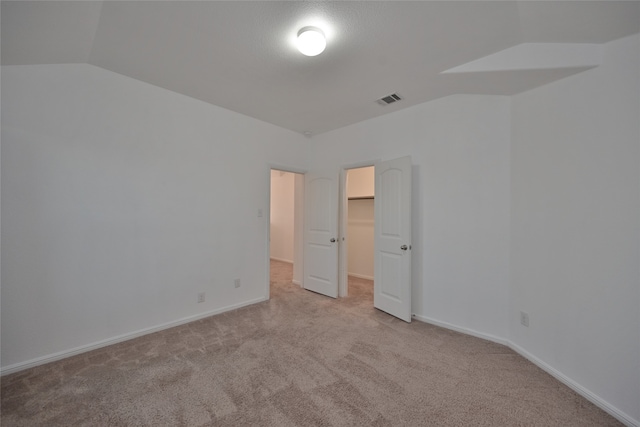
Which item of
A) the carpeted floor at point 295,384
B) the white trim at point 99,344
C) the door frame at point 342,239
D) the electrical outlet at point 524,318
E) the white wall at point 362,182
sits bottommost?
the carpeted floor at point 295,384

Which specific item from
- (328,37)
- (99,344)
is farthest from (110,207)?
(328,37)

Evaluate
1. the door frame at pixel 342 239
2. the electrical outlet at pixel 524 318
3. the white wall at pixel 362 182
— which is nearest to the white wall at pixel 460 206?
the electrical outlet at pixel 524 318

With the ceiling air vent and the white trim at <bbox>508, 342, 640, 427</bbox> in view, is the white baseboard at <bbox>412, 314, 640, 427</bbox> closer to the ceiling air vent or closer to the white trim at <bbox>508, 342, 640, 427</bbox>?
the white trim at <bbox>508, 342, 640, 427</bbox>

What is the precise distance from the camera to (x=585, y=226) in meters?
1.85

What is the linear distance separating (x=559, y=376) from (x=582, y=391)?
0.54ft

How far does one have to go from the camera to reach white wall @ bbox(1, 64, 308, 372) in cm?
205

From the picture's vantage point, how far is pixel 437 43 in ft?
6.50

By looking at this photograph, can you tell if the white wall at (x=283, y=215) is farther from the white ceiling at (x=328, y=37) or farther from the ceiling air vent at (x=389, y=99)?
the white ceiling at (x=328, y=37)

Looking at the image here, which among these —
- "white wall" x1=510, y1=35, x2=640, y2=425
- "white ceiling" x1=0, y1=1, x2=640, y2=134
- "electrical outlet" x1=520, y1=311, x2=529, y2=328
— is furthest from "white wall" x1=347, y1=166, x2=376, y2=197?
"electrical outlet" x1=520, y1=311, x2=529, y2=328

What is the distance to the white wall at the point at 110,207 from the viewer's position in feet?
6.72

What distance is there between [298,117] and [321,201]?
4.47ft

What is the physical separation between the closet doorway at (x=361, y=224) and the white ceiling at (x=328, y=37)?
2.24m

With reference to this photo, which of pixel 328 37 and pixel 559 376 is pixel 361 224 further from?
pixel 328 37

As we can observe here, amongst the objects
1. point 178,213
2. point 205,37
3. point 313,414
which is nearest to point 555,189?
point 313,414
